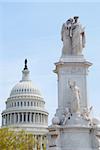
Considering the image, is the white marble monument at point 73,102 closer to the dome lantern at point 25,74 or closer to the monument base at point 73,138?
the monument base at point 73,138

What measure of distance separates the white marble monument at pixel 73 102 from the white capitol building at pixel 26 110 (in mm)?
83783

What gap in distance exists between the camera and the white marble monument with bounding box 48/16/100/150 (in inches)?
939

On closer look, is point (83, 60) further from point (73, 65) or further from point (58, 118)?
point (58, 118)

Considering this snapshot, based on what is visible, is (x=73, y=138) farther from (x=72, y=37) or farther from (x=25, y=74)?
(x=25, y=74)

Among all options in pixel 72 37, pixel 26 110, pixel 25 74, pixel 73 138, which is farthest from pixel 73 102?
pixel 25 74

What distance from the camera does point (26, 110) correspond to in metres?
114

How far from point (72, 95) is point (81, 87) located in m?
0.95

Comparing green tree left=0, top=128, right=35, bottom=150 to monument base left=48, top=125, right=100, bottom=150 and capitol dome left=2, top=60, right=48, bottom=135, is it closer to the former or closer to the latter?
monument base left=48, top=125, right=100, bottom=150

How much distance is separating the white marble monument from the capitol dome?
275 ft

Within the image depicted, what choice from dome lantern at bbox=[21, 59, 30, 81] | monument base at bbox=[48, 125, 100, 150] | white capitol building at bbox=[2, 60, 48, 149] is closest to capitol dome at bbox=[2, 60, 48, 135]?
white capitol building at bbox=[2, 60, 48, 149]

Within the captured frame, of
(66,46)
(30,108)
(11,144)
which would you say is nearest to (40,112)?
(30,108)

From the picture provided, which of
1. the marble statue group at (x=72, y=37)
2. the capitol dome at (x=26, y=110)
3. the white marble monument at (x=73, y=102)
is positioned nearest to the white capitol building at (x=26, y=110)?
the capitol dome at (x=26, y=110)

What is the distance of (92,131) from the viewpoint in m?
24.1

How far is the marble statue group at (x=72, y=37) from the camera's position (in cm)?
2602
